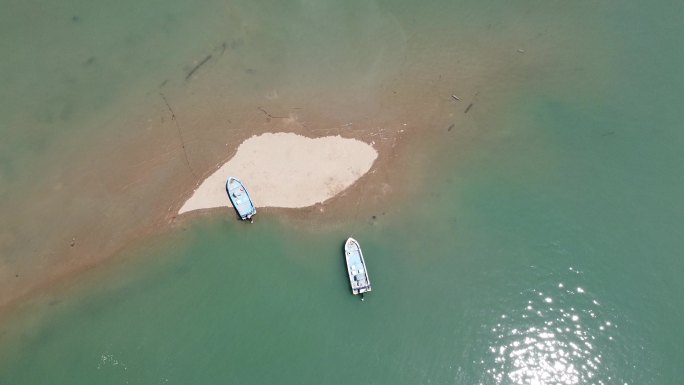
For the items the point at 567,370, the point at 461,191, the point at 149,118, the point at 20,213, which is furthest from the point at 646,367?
the point at 20,213

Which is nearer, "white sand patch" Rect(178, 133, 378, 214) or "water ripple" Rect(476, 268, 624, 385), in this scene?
"water ripple" Rect(476, 268, 624, 385)

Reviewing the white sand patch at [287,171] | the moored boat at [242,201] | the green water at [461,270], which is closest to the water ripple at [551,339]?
the green water at [461,270]

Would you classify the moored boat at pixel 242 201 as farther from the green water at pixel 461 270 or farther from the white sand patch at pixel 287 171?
the green water at pixel 461 270

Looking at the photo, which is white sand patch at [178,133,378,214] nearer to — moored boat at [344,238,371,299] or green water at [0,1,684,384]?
green water at [0,1,684,384]

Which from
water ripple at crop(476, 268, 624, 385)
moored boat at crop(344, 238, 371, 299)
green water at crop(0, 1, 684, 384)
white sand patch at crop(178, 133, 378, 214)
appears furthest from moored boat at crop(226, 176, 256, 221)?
water ripple at crop(476, 268, 624, 385)

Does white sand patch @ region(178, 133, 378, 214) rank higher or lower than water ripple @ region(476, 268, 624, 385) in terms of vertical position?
higher

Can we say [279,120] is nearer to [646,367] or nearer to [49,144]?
[49,144]
